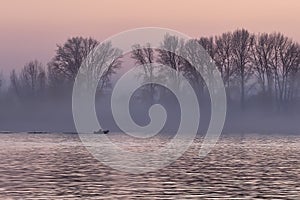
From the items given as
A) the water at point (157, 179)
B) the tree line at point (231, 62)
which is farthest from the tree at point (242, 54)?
the water at point (157, 179)

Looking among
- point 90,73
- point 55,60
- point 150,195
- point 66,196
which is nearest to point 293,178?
point 150,195

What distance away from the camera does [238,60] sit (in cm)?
13812

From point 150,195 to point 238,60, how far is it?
10237 centimetres

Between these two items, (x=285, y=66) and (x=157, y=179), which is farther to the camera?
(x=285, y=66)

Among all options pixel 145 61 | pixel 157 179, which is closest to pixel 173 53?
pixel 145 61

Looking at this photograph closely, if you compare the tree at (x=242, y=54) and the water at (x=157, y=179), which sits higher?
the tree at (x=242, y=54)

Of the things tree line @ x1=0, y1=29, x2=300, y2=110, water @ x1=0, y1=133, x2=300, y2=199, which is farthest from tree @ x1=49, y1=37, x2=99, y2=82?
water @ x1=0, y1=133, x2=300, y2=199

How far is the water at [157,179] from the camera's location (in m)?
38.4

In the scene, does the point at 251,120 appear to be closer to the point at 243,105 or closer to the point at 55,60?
the point at 243,105

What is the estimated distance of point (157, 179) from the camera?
46.3m

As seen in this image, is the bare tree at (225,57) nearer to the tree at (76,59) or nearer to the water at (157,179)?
the tree at (76,59)

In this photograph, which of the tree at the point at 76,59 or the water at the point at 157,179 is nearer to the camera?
the water at the point at 157,179

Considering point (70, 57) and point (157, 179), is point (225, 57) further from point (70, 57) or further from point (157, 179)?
point (157, 179)

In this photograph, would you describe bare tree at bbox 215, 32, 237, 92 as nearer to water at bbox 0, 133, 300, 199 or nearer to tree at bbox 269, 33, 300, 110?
tree at bbox 269, 33, 300, 110
